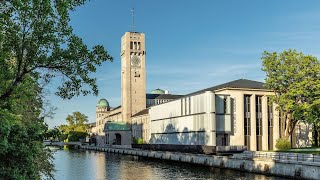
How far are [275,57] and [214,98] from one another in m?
12.7

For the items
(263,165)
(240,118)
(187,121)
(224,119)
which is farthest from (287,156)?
(187,121)

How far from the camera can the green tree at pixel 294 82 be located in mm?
60938

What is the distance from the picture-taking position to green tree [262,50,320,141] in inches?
2399

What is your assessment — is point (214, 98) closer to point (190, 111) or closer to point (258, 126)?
point (190, 111)

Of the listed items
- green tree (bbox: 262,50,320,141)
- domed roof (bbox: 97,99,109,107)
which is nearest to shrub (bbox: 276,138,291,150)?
green tree (bbox: 262,50,320,141)

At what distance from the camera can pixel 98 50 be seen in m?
16.2

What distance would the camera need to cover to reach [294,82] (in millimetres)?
64250

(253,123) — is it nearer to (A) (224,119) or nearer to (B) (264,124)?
(B) (264,124)

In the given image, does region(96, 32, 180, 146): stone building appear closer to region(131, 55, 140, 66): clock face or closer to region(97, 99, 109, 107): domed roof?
region(131, 55, 140, 66): clock face

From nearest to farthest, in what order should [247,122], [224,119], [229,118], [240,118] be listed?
[224,119] → [229,118] → [240,118] → [247,122]

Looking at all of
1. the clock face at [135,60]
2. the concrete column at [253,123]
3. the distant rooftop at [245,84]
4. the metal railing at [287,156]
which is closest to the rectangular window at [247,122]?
the concrete column at [253,123]

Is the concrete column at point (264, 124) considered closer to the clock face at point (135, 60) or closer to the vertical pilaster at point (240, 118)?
the vertical pilaster at point (240, 118)

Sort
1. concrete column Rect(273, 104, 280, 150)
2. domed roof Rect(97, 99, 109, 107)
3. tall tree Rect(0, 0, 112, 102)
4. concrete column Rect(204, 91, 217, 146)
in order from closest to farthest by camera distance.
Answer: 1. tall tree Rect(0, 0, 112, 102)
2. concrete column Rect(204, 91, 217, 146)
3. concrete column Rect(273, 104, 280, 150)
4. domed roof Rect(97, 99, 109, 107)

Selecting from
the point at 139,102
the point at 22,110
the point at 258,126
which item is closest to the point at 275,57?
the point at 258,126
